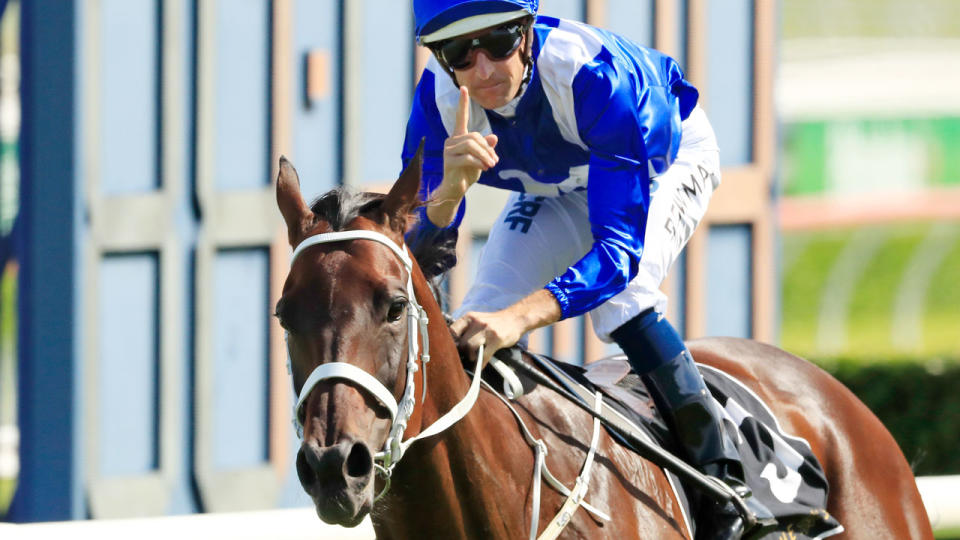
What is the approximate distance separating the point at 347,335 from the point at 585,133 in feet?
2.94

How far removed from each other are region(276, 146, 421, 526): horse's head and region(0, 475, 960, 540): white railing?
166 cm

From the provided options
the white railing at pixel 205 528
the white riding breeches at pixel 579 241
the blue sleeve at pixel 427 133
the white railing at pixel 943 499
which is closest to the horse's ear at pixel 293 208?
the blue sleeve at pixel 427 133

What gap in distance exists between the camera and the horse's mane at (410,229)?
7.97 ft

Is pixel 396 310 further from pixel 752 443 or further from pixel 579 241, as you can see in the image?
pixel 752 443

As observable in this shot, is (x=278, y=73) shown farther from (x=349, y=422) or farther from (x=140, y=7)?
(x=349, y=422)

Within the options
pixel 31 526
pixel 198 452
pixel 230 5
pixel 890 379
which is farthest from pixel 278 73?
pixel 890 379

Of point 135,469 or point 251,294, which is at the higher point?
point 251,294

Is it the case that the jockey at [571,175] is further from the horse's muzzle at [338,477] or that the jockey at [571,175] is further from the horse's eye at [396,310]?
the horse's muzzle at [338,477]

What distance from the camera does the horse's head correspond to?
219 centimetres

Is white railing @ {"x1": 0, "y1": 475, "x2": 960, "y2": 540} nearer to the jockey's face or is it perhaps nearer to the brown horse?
the brown horse

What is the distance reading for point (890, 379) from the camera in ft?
27.6

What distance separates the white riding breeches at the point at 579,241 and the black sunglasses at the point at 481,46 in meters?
0.55

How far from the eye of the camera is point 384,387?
2.30 meters

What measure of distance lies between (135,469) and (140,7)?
5.95 feet
